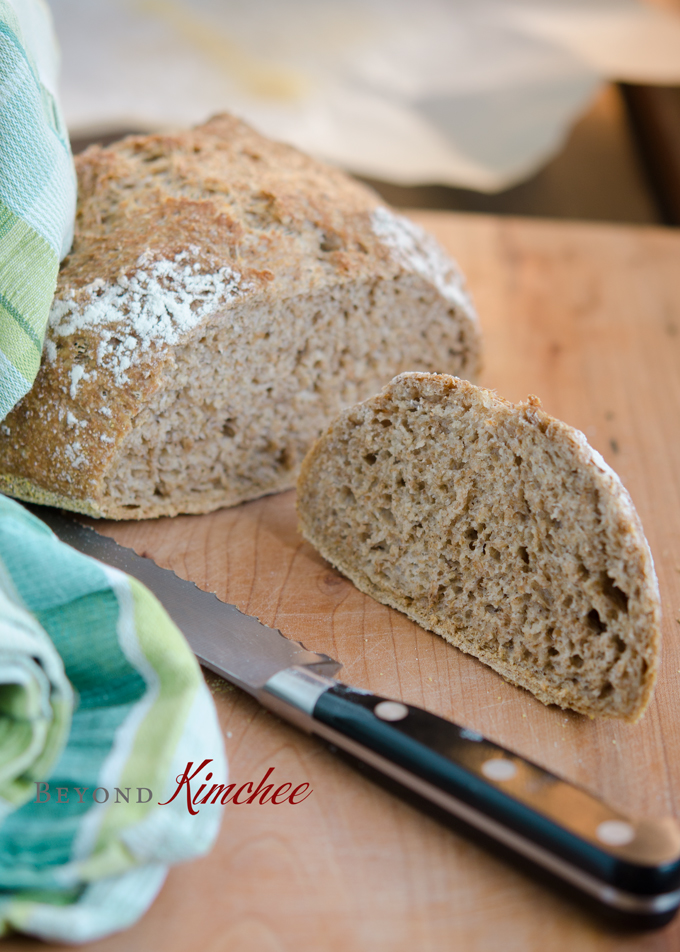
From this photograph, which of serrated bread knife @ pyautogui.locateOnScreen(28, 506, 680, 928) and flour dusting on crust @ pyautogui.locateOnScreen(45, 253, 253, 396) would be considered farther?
flour dusting on crust @ pyautogui.locateOnScreen(45, 253, 253, 396)

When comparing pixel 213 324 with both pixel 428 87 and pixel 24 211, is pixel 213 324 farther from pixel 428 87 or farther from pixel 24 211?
pixel 428 87

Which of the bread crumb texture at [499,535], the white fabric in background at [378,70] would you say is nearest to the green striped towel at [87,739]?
the bread crumb texture at [499,535]

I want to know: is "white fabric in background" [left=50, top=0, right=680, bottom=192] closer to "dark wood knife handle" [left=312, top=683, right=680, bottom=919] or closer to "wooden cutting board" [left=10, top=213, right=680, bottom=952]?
"wooden cutting board" [left=10, top=213, right=680, bottom=952]

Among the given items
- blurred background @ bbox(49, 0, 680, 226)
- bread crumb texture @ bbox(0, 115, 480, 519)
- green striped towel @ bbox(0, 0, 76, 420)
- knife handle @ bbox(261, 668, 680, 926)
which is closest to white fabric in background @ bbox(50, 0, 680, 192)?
blurred background @ bbox(49, 0, 680, 226)

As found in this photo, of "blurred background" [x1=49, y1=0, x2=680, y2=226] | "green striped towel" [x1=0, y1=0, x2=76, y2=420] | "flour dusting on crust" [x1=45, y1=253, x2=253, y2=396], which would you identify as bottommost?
"blurred background" [x1=49, y1=0, x2=680, y2=226]

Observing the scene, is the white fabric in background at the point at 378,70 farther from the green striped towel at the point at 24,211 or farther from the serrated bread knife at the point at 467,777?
the serrated bread knife at the point at 467,777

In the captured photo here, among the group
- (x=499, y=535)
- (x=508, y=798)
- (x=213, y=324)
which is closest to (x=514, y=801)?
(x=508, y=798)
